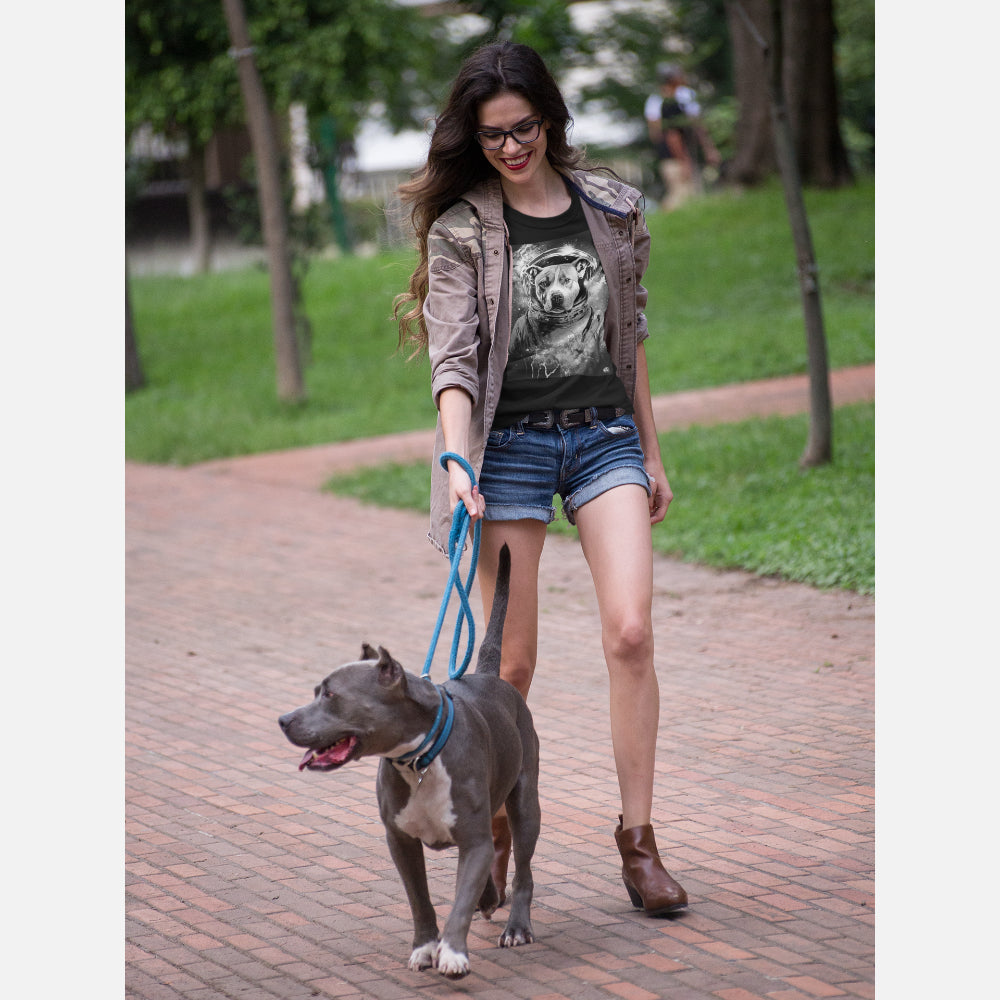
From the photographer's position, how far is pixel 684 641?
24.0 feet

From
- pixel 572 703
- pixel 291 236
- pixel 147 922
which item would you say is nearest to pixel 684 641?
pixel 572 703

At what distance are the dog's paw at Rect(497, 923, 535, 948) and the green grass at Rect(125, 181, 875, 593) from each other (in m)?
2.02

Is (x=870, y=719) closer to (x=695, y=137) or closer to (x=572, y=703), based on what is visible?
(x=572, y=703)

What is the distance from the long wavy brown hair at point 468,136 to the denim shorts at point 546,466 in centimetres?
46

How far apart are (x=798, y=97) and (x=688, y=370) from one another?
7.45 metres

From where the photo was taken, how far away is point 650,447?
14.2ft

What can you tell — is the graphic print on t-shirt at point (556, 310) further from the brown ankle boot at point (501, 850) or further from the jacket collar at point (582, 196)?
the brown ankle boot at point (501, 850)

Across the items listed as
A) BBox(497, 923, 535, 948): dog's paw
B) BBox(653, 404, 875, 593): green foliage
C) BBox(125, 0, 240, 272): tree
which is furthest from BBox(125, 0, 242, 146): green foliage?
BBox(497, 923, 535, 948): dog's paw

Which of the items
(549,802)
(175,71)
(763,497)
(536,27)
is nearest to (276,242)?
(763,497)

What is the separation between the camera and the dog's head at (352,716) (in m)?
3.30

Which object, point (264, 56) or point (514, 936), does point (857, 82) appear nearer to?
point (264, 56)

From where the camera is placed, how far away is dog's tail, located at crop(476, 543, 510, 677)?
3869 millimetres

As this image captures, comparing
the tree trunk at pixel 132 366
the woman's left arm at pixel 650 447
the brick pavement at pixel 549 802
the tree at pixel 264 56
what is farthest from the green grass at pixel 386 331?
the woman's left arm at pixel 650 447

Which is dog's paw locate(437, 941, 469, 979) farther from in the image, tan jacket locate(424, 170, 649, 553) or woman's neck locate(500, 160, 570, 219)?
woman's neck locate(500, 160, 570, 219)
